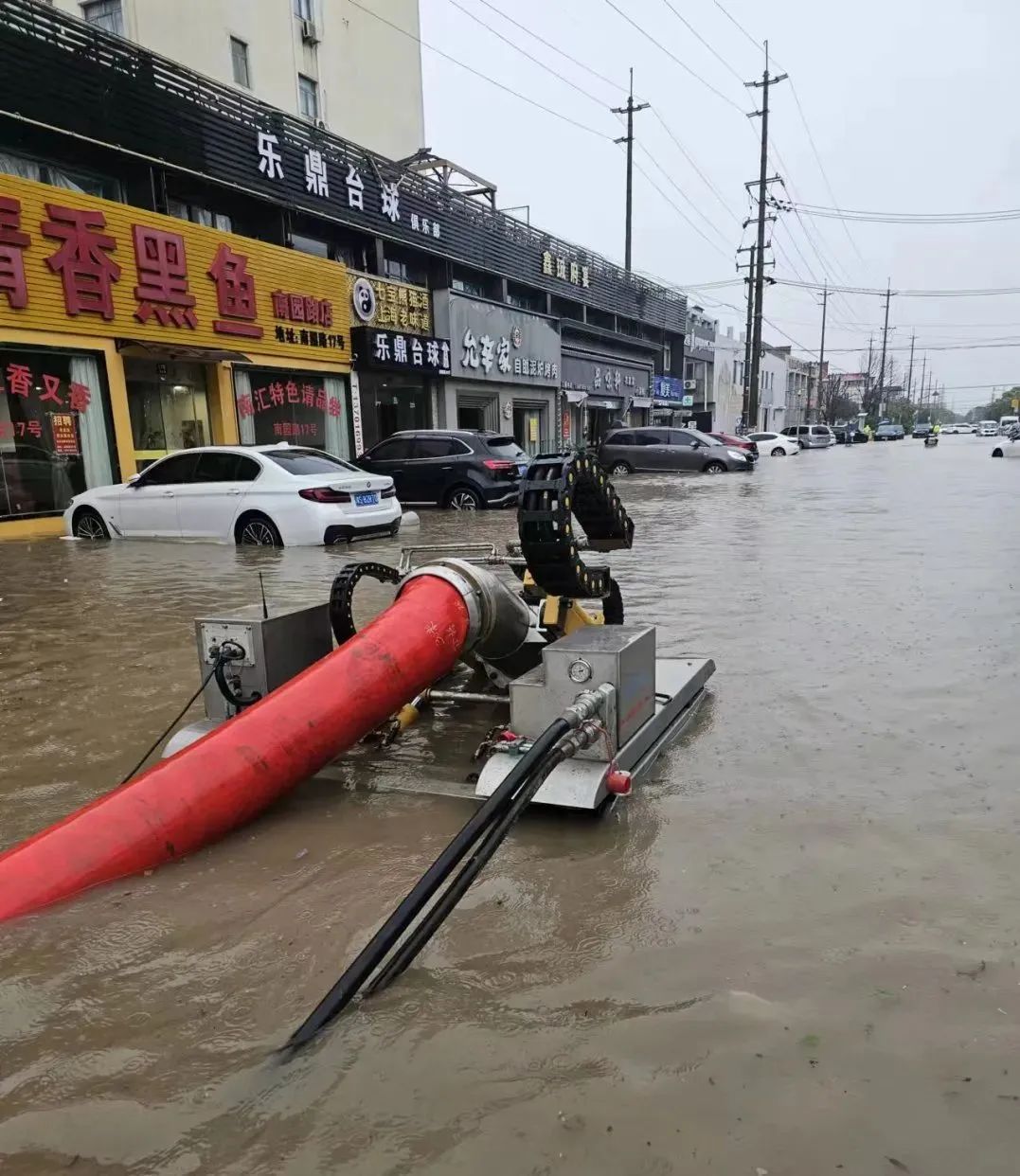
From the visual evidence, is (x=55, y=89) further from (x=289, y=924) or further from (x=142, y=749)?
(x=289, y=924)

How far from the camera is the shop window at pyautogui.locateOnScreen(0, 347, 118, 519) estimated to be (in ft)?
43.5

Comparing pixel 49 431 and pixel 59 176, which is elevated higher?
pixel 59 176

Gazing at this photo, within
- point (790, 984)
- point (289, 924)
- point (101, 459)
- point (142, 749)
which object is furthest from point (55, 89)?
point (790, 984)

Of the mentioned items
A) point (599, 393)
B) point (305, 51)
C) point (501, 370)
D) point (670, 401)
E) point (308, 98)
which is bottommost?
point (670, 401)

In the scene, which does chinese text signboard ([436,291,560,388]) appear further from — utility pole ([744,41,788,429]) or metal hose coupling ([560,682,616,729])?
metal hose coupling ([560,682,616,729])

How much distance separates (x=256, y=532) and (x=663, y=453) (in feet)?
58.9

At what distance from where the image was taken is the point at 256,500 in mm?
10969

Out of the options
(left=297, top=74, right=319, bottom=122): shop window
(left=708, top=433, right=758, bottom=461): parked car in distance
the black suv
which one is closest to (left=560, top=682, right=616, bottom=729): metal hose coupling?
the black suv

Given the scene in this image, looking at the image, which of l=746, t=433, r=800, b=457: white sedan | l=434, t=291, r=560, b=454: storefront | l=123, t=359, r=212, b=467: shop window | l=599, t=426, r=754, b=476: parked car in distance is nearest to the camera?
l=123, t=359, r=212, b=467: shop window

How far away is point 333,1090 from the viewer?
195 centimetres

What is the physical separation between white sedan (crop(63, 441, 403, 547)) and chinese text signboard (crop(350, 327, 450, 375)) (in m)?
9.34

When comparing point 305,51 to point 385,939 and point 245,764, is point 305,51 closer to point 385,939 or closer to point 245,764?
point 245,764

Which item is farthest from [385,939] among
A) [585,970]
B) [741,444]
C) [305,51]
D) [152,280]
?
[741,444]

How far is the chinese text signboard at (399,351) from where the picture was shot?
20.3 meters
